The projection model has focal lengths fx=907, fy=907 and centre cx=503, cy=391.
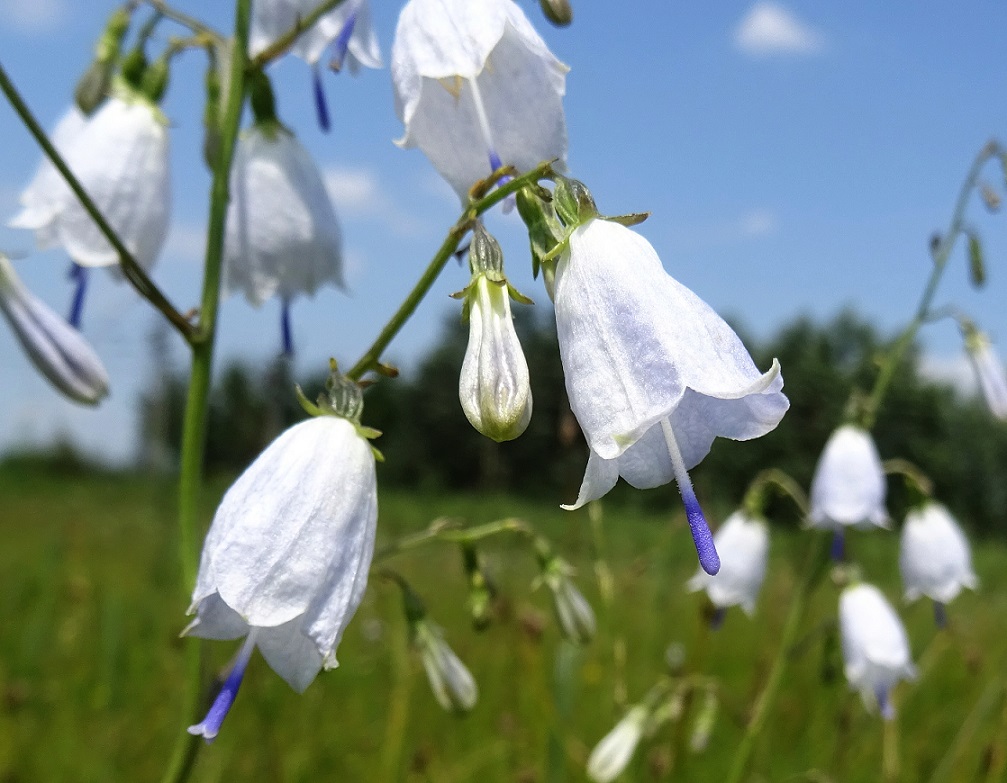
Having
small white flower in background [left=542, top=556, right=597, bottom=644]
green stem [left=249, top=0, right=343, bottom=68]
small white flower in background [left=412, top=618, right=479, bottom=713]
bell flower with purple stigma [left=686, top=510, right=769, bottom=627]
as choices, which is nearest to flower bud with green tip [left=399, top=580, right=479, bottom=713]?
small white flower in background [left=412, top=618, right=479, bottom=713]

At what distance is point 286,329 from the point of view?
60.5 inches

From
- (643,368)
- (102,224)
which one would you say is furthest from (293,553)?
(102,224)

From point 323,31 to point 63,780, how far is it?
7.51 ft

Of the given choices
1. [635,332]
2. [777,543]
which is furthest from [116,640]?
[777,543]

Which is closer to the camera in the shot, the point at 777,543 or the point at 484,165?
the point at 484,165

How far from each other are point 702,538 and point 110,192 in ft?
3.69

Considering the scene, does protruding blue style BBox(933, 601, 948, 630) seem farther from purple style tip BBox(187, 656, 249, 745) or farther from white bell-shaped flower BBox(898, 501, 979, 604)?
purple style tip BBox(187, 656, 249, 745)

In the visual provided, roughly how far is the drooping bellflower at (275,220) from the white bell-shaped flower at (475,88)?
0.33 m

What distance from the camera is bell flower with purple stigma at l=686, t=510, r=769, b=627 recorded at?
2629 mm

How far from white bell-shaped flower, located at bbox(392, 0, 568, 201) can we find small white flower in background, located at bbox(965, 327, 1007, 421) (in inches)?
82.4

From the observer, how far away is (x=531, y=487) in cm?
2459

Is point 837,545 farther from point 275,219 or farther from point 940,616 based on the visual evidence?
point 275,219

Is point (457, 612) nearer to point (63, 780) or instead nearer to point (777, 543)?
point (63, 780)

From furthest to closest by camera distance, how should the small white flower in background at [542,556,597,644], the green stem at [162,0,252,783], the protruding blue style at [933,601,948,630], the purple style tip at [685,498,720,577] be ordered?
the protruding blue style at [933,601,948,630], the small white flower in background at [542,556,597,644], the green stem at [162,0,252,783], the purple style tip at [685,498,720,577]
